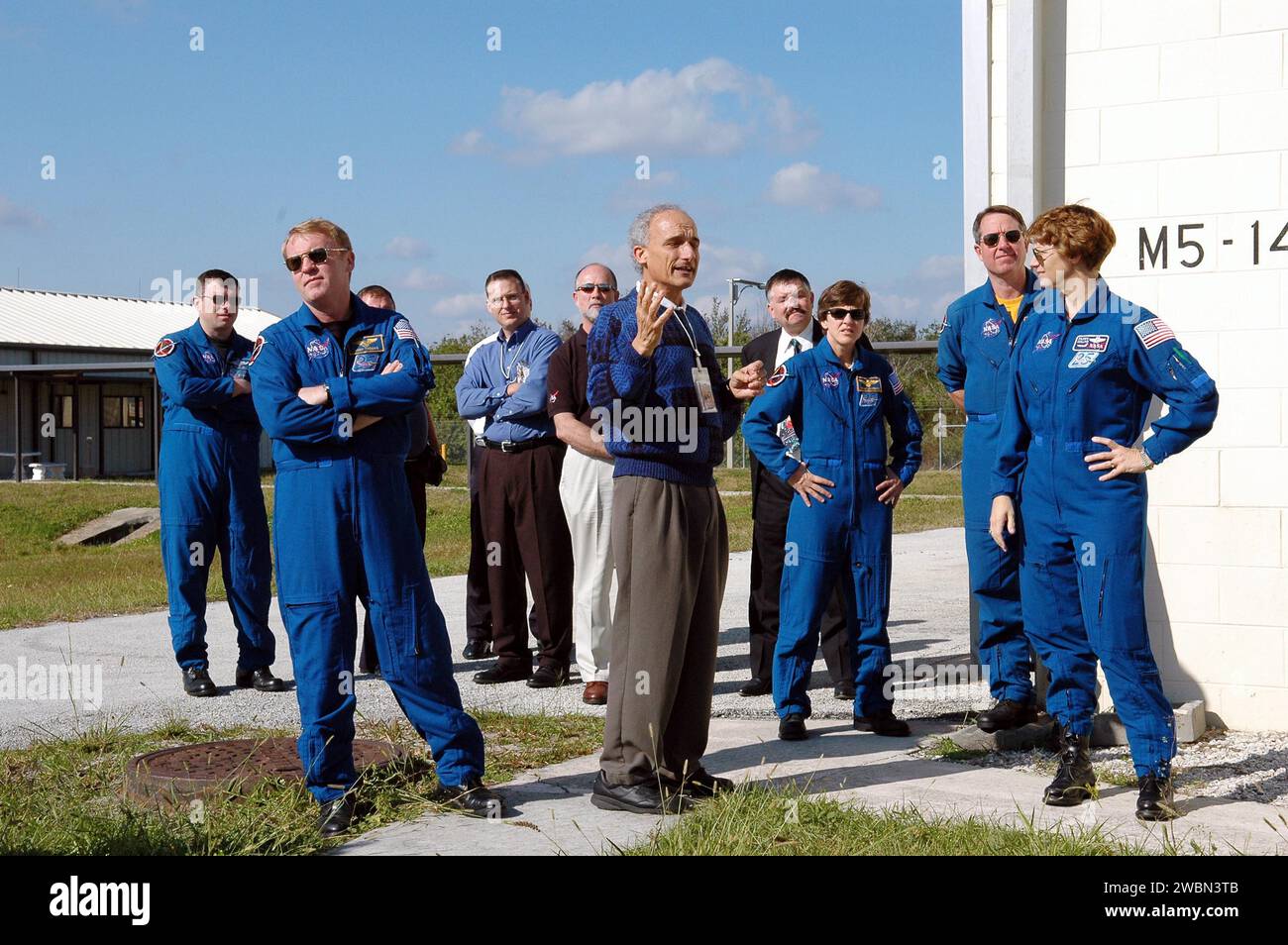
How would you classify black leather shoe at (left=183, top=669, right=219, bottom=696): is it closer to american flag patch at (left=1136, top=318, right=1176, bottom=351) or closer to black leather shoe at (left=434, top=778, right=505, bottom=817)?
black leather shoe at (left=434, top=778, right=505, bottom=817)

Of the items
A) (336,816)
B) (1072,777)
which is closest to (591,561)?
(336,816)

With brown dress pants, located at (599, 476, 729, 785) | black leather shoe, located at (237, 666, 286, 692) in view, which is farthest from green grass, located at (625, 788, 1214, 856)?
black leather shoe, located at (237, 666, 286, 692)

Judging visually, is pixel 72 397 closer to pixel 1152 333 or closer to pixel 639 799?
pixel 639 799

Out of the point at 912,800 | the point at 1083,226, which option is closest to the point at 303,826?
the point at 912,800

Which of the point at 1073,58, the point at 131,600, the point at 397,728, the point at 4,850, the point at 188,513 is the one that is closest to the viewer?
the point at 4,850

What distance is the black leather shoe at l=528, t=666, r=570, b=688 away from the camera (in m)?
7.59

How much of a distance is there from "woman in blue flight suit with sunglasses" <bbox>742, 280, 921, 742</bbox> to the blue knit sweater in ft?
4.19

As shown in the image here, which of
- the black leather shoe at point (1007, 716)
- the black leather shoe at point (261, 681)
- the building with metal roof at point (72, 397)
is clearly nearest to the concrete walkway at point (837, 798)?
the black leather shoe at point (1007, 716)

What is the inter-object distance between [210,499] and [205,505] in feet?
0.14

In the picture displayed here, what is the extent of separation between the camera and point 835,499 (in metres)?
6.22

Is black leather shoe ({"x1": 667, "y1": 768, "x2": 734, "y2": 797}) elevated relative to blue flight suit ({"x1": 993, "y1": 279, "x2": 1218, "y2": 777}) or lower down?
lower down

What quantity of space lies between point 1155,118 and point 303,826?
498cm
